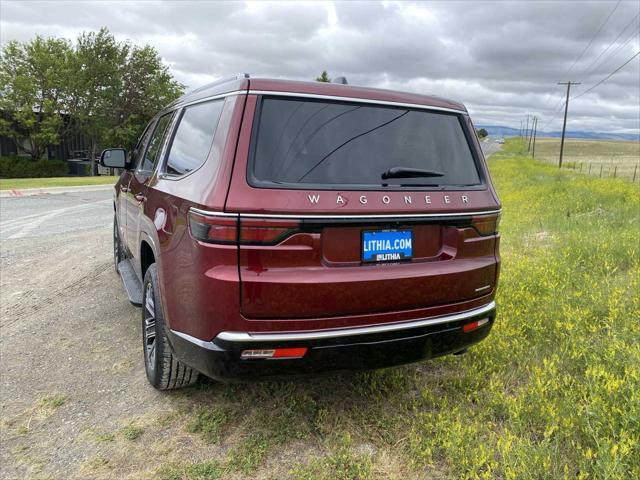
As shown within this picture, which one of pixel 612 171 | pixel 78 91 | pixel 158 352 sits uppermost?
pixel 78 91

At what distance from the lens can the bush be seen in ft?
110

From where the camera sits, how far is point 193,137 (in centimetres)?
289

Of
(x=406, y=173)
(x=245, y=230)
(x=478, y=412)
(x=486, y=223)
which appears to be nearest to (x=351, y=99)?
(x=406, y=173)

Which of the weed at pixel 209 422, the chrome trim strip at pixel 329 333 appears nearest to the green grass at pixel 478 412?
the weed at pixel 209 422

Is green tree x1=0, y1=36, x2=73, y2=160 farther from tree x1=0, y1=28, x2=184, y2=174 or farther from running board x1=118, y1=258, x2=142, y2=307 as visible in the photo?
running board x1=118, y1=258, x2=142, y2=307

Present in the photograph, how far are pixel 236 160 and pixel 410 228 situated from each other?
94 centimetres

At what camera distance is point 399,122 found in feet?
8.61

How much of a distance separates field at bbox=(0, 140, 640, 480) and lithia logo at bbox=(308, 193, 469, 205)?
1197 millimetres

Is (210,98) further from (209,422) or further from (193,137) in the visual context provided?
(209,422)

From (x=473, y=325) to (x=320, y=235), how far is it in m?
1.16

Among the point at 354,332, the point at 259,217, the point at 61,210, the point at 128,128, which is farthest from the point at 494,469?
the point at 128,128

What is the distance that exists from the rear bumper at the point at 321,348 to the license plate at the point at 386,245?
1.13 ft

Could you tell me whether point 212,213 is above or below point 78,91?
below

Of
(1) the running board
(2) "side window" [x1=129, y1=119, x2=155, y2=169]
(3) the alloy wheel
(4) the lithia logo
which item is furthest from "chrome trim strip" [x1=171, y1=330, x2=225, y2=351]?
(2) "side window" [x1=129, y1=119, x2=155, y2=169]
